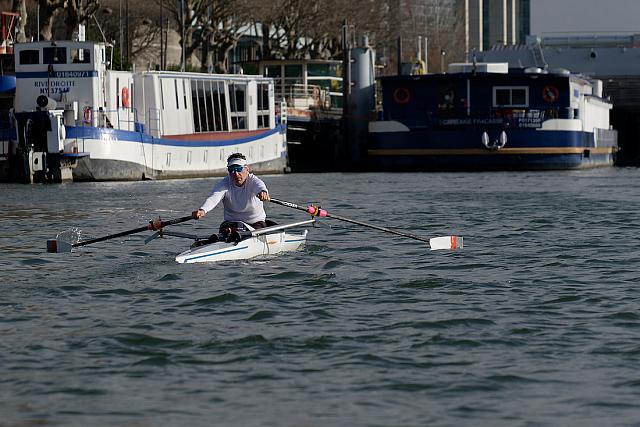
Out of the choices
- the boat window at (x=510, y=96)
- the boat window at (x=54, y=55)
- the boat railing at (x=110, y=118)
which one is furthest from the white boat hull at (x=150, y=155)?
the boat window at (x=510, y=96)

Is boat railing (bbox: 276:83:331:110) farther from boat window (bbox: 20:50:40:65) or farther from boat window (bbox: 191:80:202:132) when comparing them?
boat window (bbox: 20:50:40:65)

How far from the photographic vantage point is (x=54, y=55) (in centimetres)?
4431

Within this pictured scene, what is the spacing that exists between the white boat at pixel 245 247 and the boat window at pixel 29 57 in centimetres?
2639

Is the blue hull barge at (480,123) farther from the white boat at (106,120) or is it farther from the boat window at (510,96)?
the white boat at (106,120)

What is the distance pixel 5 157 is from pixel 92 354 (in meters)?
32.7

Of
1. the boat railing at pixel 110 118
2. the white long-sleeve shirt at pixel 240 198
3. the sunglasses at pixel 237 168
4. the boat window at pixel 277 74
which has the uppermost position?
the boat window at pixel 277 74

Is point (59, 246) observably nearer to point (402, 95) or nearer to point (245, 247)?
point (245, 247)

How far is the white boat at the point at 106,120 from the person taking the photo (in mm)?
42438

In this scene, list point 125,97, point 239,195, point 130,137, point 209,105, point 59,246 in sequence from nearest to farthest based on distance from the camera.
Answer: point 239,195, point 59,246, point 130,137, point 125,97, point 209,105

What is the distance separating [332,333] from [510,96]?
4485 centimetres

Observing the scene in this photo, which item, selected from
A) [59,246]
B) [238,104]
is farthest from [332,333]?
[238,104]

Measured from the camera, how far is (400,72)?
65.4m

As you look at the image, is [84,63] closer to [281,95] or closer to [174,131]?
[174,131]

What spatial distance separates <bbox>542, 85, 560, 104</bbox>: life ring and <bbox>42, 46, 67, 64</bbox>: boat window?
21.0 meters
